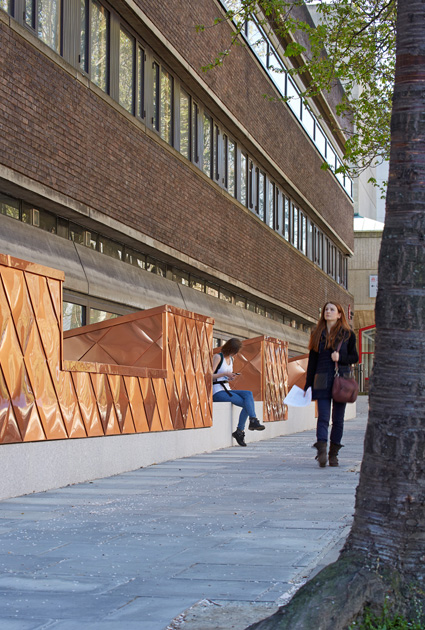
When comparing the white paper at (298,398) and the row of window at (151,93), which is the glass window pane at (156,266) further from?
the white paper at (298,398)

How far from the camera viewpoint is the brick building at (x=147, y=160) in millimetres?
12797

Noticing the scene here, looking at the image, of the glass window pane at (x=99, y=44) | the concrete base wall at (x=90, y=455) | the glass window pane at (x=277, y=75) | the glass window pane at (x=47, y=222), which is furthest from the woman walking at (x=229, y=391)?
the glass window pane at (x=277, y=75)

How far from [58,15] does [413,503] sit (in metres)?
11.9

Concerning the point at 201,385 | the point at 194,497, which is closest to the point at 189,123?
the point at 201,385

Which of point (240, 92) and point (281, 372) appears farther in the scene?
point (240, 92)

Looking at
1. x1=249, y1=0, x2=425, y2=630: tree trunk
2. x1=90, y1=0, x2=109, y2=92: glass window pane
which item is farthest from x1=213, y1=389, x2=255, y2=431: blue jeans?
x1=249, y1=0, x2=425, y2=630: tree trunk

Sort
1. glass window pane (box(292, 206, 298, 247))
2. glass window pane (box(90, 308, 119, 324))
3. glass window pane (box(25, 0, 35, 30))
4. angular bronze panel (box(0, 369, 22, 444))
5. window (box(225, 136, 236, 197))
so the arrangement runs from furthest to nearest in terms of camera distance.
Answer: glass window pane (box(292, 206, 298, 247)) < window (box(225, 136, 236, 197)) < glass window pane (box(90, 308, 119, 324)) < glass window pane (box(25, 0, 35, 30)) < angular bronze panel (box(0, 369, 22, 444))

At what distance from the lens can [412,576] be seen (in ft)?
11.3

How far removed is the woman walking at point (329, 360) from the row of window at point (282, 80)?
9.18m

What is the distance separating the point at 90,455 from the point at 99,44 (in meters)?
8.68

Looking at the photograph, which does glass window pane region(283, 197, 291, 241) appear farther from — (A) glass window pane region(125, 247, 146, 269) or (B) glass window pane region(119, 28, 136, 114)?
(B) glass window pane region(119, 28, 136, 114)

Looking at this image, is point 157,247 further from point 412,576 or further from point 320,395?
point 412,576

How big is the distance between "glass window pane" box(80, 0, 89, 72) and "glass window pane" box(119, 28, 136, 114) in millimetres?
1340

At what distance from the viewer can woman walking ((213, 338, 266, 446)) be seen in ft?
45.3
